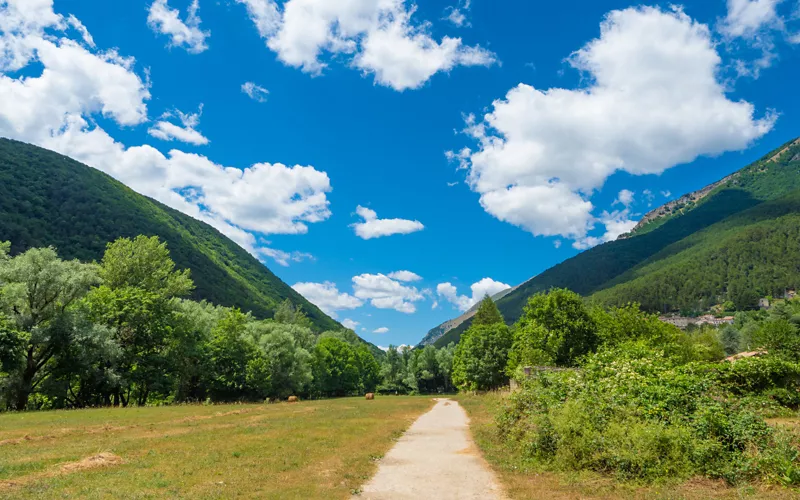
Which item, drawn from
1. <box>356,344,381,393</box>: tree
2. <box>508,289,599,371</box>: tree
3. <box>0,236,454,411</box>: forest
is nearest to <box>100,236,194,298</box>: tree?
<box>0,236,454,411</box>: forest

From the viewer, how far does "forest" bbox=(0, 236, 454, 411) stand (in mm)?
36469

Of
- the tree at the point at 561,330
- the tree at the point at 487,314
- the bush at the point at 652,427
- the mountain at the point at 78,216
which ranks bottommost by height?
the bush at the point at 652,427

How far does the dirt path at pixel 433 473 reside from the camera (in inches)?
451

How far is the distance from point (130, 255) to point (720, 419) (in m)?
61.9

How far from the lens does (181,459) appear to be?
14.7 m

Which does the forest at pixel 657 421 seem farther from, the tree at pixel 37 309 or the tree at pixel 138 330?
the tree at pixel 138 330

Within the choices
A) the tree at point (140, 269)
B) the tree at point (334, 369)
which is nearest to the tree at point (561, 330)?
the tree at point (334, 369)

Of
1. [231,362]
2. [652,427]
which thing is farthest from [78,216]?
[652,427]

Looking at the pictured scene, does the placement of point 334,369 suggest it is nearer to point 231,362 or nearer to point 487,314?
point 487,314

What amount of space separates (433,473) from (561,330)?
123ft

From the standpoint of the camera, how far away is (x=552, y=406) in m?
15.0

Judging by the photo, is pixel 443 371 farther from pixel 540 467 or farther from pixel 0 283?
pixel 540 467

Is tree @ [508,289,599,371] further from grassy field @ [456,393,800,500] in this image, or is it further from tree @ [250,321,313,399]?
grassy field @ [456,393,800,500]

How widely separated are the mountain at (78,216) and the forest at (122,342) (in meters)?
71.7
